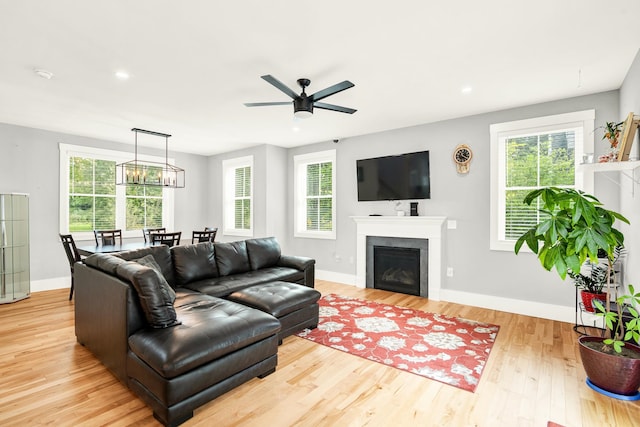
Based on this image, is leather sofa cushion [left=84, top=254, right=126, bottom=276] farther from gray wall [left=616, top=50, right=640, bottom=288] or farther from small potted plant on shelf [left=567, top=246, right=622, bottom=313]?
gray wall [left=616, top=50, right=640, bottom=288]

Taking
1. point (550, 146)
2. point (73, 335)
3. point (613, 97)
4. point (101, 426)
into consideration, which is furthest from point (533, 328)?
point (73, 335)

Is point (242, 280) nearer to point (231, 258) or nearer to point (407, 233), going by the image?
point (231, 258)

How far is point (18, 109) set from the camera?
14.0ft

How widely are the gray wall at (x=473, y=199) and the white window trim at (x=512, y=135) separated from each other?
77 millimetres

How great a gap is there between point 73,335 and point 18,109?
10.4 ft

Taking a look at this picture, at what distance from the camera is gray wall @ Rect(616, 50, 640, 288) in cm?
275

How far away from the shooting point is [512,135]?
13.7 ft

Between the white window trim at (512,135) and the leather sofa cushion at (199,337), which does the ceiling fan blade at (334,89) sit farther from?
the white window trim at (512,135)

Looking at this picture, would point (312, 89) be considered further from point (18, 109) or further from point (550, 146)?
point (18, 109)

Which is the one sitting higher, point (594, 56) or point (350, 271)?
point (594, 56)

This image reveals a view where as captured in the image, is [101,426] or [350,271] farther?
[350,271]

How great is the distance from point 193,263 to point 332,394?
2233mm

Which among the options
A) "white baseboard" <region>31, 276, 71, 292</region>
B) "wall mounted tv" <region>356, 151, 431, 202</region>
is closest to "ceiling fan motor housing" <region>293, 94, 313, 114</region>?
"wall mounted tv" <region>356, 151, 431, 202</region>

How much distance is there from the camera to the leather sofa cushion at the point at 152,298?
7.22 ft
